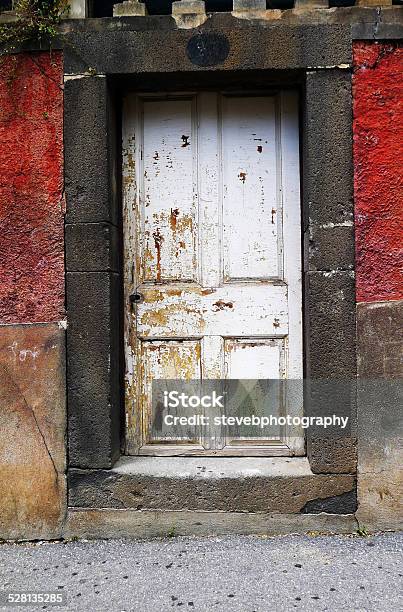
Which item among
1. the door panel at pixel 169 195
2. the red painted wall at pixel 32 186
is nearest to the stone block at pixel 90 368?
the red painted wall at pixel 32 186

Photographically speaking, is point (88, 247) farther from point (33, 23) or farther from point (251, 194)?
point (33, 23)

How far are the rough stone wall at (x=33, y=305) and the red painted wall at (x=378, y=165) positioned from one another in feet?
5.24

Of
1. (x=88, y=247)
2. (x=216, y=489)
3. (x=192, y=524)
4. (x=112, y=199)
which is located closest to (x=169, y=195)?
(x=112, y=199)

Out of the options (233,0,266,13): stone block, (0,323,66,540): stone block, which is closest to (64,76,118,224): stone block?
(0,323,66,540): stone block

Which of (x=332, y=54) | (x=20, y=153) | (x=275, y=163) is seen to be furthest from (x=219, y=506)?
(x=332, y=54)

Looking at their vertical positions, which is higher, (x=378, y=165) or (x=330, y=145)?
(x=330, y=145)

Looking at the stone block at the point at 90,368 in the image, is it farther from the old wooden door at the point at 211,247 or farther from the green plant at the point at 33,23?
the green plant at the point at 33,23

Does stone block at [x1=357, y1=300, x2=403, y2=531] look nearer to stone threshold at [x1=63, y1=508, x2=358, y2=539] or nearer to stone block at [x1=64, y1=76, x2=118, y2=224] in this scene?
stone threshold at [x1=63, y1=508, x2=358, y2=539]

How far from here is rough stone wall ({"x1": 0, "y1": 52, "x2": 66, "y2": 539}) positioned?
331 cm

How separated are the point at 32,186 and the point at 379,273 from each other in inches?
75.5

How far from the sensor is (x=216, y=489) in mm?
3268

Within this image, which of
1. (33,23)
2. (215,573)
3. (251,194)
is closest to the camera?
(215,573)

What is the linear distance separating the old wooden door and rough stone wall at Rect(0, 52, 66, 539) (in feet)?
1.40

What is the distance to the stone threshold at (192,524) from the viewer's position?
10.7 ft
